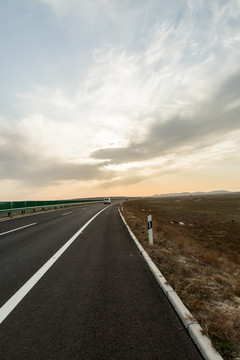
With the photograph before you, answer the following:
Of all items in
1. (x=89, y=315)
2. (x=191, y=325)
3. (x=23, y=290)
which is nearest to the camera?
(x=191, y=325)

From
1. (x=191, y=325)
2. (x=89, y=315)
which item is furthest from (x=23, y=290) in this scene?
(x=191, y=325)

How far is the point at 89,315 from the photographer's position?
9.91ft

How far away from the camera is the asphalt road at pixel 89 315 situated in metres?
2.30

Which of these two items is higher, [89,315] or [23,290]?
[23,290]

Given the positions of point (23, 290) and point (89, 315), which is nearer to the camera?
point (89, 315)

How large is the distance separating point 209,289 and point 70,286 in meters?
2.83

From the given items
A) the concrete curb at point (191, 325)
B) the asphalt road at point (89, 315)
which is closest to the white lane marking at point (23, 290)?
the asphalt road at point (89, 315)

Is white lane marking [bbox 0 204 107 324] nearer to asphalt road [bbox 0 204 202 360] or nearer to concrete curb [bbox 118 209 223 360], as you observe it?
asphalt road [bbox 0 204 202 360]

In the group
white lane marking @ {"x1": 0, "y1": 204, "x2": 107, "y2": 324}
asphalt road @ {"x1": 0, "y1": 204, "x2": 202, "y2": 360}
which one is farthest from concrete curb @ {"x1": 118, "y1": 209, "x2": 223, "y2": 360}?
white lane marking @ {"x1": 0, "y1": 204, "x2": 107, "y2": 324}

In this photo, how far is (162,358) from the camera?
2.18m

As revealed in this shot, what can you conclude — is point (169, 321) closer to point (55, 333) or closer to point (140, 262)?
point (55, 333)

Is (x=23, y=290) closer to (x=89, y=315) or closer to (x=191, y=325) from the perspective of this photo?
(x=89, y=315)

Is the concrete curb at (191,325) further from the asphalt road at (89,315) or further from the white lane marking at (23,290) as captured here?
the white lane marking at (23,290)

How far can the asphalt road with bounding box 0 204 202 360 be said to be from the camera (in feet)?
7.56
